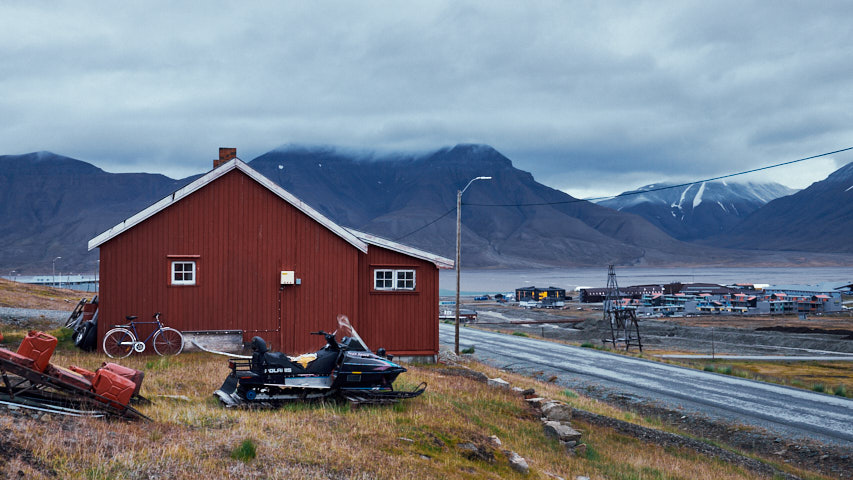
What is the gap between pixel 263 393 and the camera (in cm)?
1388

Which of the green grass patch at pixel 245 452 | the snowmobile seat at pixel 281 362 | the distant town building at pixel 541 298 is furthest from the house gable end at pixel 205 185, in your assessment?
the distant town building at pixel 541 298

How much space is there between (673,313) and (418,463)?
308 feet

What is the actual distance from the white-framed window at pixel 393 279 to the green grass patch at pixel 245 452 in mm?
15278

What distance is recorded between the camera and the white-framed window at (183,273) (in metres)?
22.2

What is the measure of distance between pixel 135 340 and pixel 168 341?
98 centimetres

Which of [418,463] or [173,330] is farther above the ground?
[173,330]

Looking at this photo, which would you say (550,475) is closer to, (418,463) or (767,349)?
(418,463)

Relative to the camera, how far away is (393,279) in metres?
25.1

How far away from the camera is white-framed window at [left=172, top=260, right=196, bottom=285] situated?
73.0 feet

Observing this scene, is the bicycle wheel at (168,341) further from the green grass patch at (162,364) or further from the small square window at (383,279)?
the small square window at (383,279)

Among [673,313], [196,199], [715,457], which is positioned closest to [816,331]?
[673,313]

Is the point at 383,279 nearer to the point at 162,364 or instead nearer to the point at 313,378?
the point at 162,364

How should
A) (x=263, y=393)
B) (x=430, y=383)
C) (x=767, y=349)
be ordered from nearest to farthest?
(x=263, y=393)
(x=430, y=383)
(x=767, y=349)

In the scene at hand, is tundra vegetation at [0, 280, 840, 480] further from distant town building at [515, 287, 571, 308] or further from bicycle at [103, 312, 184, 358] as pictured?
distant town building at [515, 287, 571, 308]
